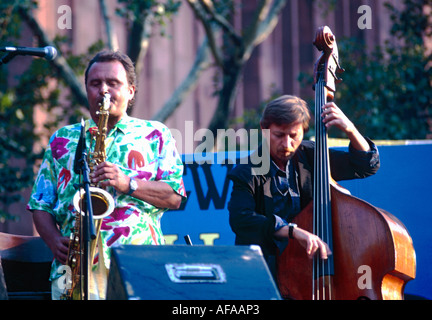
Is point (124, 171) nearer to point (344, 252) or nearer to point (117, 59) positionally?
point (117, 59)

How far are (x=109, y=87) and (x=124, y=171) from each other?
43 cm

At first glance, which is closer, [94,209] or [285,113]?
[94,209]

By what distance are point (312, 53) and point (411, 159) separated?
8.59m

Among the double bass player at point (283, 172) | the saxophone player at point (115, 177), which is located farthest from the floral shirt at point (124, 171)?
the double bass player at point (283, 172)

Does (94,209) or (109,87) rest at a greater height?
(109,87)

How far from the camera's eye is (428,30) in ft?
27.7

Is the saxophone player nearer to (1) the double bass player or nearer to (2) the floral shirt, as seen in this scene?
(2) the floral shirt

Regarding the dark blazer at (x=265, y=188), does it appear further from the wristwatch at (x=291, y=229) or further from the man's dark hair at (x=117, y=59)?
the man's dark hair at (x=117, y=59)

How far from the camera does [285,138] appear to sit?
3.22 metres

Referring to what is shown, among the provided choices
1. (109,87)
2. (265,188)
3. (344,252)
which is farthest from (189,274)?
(109,87)

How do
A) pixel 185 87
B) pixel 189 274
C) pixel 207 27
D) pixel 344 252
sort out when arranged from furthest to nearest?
pixel 185 87, pixel 207 27, pixel 344 252, pixel 189 274

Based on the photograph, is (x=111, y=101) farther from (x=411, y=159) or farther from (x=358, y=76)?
(x=358, y=76)

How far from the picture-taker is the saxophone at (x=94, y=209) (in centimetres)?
294
